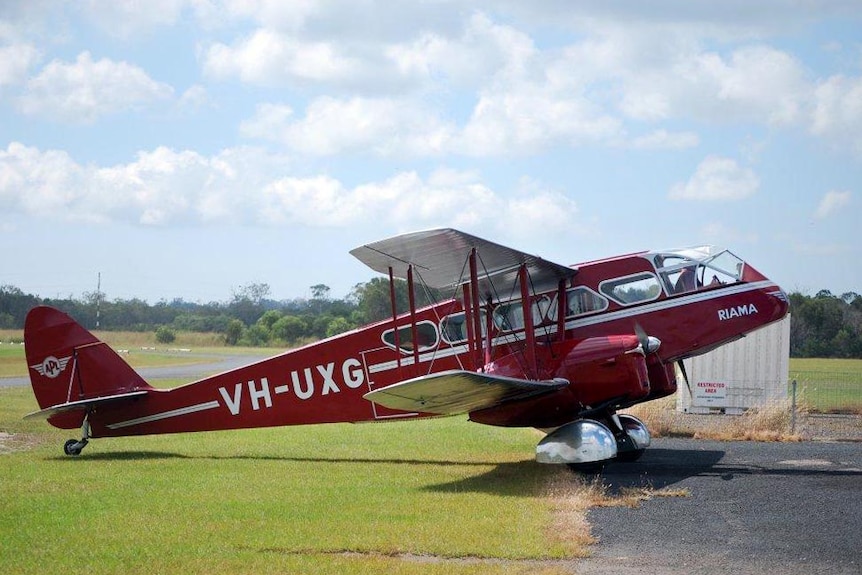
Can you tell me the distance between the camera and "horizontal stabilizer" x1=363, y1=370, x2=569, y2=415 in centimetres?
1160

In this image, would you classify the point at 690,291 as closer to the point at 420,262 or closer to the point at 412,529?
the point at 420,262

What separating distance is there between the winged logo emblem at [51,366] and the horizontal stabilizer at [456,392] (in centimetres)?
612

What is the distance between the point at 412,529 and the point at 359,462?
589 cm

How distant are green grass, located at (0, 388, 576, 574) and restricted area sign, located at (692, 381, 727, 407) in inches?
313

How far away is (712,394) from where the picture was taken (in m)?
24.2

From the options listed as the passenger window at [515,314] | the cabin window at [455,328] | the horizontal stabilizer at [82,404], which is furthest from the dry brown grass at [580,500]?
the horizontal stabilizer at [82,404]

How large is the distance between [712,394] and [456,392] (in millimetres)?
13690

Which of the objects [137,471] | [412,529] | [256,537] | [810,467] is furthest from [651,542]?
[137,471]

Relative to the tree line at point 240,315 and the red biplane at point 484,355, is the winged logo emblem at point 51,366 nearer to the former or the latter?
the red biplane at point 484,355

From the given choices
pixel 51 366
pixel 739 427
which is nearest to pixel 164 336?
pixel 51 366

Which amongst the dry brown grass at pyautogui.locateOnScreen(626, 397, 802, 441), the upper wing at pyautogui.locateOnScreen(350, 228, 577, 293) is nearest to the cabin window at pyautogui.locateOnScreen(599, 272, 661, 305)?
the upper wing at pyautogui.locateOnScreen(350, 228, 577, 293)

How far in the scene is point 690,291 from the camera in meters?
14.1

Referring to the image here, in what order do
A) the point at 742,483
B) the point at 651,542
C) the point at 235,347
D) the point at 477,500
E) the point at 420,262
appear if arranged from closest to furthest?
the point at 651,542 < the point at 477,500 < the point at 742,483 < the point at 420,262 < the point at 235,347

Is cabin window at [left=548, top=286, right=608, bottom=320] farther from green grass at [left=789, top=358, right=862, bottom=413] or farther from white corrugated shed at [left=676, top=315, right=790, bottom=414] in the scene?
white corrugated shed at [left=676, top=315, right=790, bottom=414]
